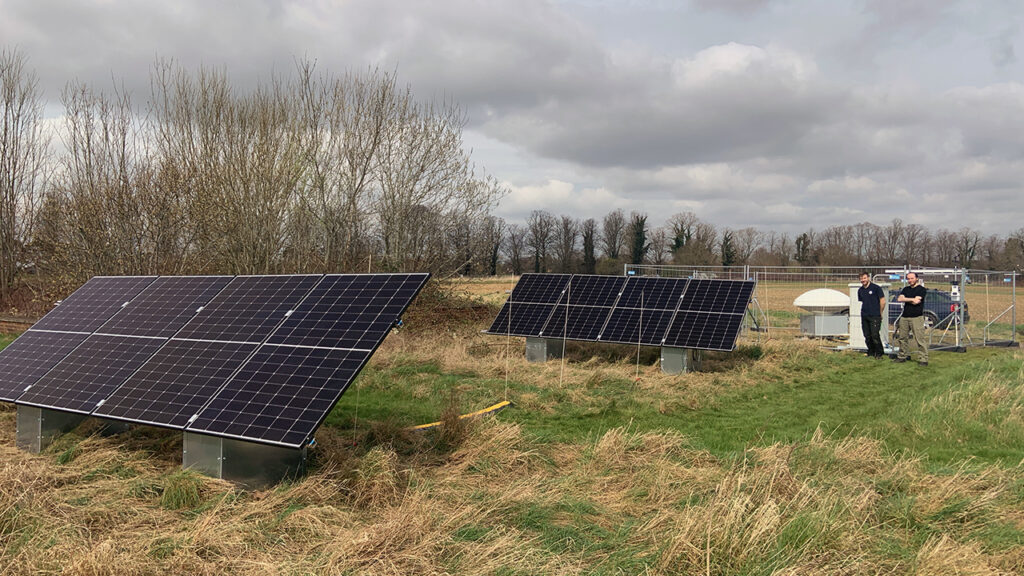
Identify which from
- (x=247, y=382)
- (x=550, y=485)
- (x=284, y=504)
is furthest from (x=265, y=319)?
(x=550, y=485)

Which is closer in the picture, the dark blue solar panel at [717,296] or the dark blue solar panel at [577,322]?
the dark blue solar panel at [717,296]

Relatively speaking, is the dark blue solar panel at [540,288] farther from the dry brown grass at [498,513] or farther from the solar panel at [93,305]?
the dry brown grass at [498,513]

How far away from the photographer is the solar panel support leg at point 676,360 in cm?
1272

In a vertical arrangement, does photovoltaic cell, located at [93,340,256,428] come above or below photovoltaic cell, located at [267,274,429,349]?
below

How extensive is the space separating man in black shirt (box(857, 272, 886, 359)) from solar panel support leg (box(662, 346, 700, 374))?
17.5 ft

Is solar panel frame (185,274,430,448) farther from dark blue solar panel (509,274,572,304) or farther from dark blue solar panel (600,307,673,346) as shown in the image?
dark blue solar panel (509,274,572,304)

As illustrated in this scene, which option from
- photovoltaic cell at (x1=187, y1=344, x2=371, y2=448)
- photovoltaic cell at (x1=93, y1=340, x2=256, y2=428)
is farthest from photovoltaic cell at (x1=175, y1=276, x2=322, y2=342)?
photovoltaic cell at (x1=187, y1=344, x2=371, y2=448)

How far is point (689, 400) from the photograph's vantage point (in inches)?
399

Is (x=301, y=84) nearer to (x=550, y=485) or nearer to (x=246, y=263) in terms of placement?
(x=246, y=263)

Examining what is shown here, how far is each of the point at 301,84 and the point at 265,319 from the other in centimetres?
1593

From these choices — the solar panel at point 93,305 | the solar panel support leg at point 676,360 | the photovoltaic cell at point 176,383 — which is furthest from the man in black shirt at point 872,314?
the solar panel at point 93,305

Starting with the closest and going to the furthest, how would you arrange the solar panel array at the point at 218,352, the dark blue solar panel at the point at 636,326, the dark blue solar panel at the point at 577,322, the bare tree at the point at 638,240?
the solar panel array at the point at 218,352
the dark blue solar panel at the point at 636,326
the dark blue solar panel at the point at 577,322
the bare tree at the point at 638,240

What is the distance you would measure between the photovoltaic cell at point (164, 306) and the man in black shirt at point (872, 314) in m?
13.8

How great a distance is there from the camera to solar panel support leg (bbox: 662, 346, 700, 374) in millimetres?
12719
